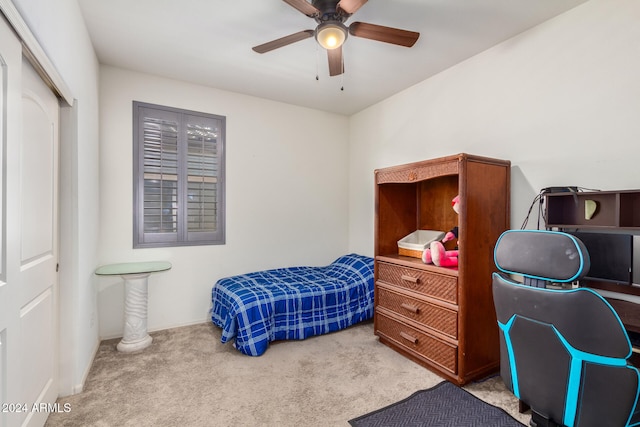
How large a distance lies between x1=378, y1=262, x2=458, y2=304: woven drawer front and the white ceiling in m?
1.91

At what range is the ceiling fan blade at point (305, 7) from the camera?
68.8 inches

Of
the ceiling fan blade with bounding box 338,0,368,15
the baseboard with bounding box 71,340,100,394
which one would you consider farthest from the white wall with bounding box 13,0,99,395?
the ceiling fan blade with bounding box 338,0,368,15

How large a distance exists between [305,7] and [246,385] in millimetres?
2530

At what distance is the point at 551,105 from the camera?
2256 mm

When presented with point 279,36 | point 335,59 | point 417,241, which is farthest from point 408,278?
point 279,36

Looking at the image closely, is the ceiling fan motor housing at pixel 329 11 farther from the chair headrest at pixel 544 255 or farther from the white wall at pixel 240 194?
the white wall at pixel 240 194

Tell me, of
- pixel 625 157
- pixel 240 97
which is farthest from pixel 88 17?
pixel 625 157

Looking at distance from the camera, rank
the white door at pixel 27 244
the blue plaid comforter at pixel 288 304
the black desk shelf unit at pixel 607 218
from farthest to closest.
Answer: the blue plaid comforter at pixel 288 304 → the black desk shelf unit at pixel 607 218 → the white door at pixel 27 244

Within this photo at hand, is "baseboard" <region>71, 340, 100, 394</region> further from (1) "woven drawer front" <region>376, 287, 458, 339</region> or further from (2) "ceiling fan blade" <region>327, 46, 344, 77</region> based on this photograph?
(2) "ceiling fan blade" <region>327, 46, 344, 77</region>

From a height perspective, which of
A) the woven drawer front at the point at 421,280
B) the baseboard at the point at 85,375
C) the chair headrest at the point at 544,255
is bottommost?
the baseboard at the point at 85,375

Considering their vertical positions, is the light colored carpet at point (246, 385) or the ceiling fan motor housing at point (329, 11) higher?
the ceiling fan motor housing at point (329, 11)

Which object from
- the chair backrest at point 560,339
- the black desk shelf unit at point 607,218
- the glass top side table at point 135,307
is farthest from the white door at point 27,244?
the black desk shelf unit at point 607,218

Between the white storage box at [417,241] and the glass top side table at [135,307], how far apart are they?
7.40 ft

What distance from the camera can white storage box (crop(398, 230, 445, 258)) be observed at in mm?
2814
